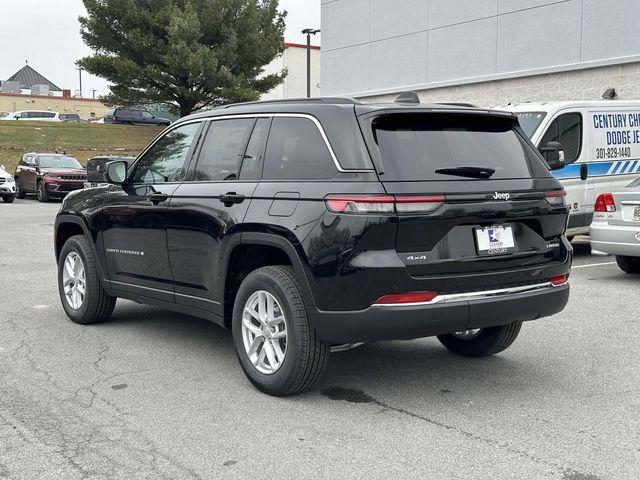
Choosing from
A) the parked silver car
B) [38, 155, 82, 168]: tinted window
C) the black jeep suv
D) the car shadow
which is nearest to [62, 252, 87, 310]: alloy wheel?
the car shadow

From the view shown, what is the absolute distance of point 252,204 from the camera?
4941 millimetres

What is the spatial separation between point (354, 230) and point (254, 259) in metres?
1.06

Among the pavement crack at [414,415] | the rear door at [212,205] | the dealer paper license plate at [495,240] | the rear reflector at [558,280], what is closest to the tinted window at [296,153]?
the rear door at [212,205]

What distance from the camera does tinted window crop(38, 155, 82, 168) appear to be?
2626 cm

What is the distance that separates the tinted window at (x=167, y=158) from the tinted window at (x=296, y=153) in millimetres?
995

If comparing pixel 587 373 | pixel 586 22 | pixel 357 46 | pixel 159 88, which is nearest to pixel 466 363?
pixel 587 373

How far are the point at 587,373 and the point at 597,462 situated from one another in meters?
1.66

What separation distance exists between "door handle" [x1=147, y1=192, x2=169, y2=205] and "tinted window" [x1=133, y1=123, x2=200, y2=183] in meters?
0.14

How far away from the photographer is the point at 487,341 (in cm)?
561

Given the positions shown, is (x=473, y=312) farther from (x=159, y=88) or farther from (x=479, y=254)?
(x=159, y=88)

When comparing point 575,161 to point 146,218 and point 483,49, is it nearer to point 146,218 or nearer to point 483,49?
point 146,218

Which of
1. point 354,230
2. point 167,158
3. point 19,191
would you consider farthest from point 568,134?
point 19,191

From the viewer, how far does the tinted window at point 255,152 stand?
5113mm

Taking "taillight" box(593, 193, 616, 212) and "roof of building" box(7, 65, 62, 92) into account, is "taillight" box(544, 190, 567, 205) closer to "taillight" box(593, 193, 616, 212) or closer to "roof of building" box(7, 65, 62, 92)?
"taillight" box(593, 193, 616, 212)
